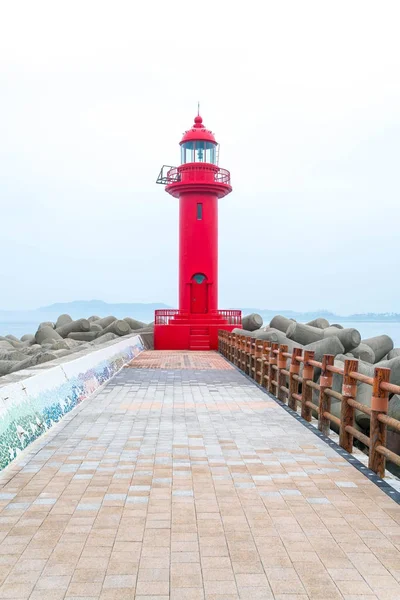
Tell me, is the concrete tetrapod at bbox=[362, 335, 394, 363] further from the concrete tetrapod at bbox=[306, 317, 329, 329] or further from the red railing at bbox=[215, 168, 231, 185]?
the red railing at bbox=[215, 168, 231, 185]

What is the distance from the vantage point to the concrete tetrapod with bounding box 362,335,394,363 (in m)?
18.9

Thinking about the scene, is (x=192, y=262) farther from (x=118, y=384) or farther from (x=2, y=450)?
(x=2, y=450)

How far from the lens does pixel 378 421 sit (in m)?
5.76

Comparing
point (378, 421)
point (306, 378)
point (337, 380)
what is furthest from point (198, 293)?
point (378, 421)

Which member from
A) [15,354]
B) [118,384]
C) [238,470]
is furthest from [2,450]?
[15,354]

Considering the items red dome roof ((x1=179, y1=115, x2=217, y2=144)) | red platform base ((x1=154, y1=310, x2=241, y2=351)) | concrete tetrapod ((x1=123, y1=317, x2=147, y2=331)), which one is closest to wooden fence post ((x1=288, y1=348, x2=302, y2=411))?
red platform base ((x1=154, y1=310, x2=241, y2=351))

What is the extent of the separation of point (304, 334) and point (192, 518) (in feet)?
52.1

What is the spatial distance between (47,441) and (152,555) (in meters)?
3.54

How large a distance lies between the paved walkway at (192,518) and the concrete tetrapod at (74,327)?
824 inches

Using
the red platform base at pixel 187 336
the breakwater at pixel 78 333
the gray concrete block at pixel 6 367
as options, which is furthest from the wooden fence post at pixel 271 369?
the red platform base at pixel 187 336

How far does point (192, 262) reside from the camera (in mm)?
24656

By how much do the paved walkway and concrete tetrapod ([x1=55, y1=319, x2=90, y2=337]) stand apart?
2094 centimetres

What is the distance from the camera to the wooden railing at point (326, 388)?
18.7 ft

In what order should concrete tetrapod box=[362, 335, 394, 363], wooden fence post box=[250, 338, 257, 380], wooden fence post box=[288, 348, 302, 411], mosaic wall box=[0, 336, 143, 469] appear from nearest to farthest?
mosaic wall box=[0, 336, 143, 469] → wooden fence post box=[288, 348, 302, 411] → wooden fence post box=[250, 338, 257, 380] → concrete tetrapod box=[362, 335, 394, 363]
